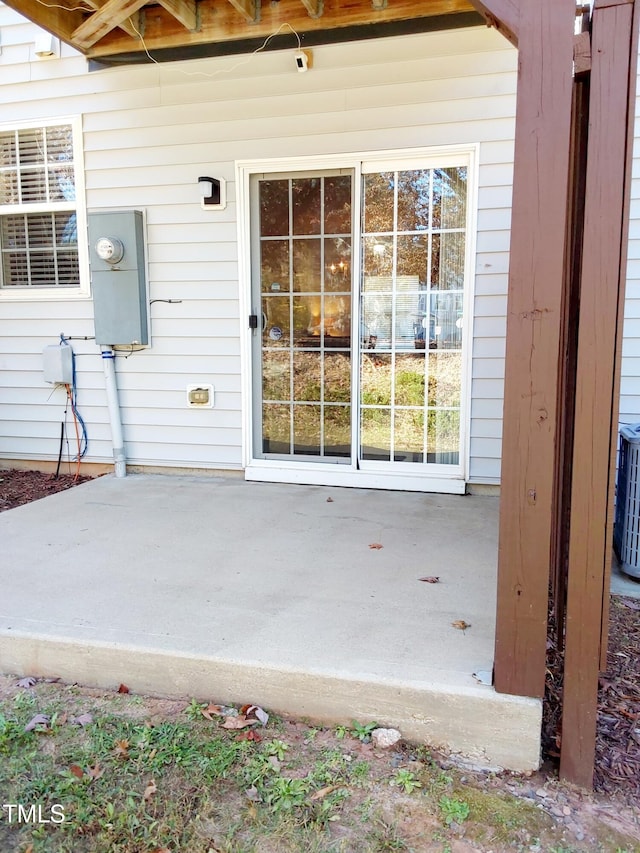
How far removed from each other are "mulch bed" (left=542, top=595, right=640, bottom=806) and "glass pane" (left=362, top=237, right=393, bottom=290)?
2.33 meters

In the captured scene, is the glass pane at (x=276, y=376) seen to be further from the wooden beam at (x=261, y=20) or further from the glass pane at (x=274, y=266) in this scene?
the wooden beam at (x=261, y=20)

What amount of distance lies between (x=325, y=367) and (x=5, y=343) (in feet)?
8.29

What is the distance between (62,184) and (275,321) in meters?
1.91

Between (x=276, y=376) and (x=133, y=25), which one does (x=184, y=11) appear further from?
(x=276, y=376)

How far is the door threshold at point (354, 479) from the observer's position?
3.80 meters

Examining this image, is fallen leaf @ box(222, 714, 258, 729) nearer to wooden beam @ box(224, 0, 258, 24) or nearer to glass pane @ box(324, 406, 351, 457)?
glass pane @ box(324, 406, 351, 457)

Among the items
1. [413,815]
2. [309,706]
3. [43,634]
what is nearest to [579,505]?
[413,815]

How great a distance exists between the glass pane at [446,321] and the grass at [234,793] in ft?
8.44

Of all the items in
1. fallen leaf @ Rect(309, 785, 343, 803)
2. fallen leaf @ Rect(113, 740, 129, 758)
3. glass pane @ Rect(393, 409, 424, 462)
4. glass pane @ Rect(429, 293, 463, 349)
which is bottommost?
fallen leaf @ Rect(309, 785, 343, 803)

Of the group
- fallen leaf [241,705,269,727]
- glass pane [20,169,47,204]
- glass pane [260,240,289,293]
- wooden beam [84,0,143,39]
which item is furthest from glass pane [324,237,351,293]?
fallen leaf [241,705,269,727]

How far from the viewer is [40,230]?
173 inches

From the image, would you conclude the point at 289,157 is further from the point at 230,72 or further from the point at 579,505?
the point at 579,505

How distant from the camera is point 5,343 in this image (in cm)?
452

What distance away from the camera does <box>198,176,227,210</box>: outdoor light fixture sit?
3.88m
